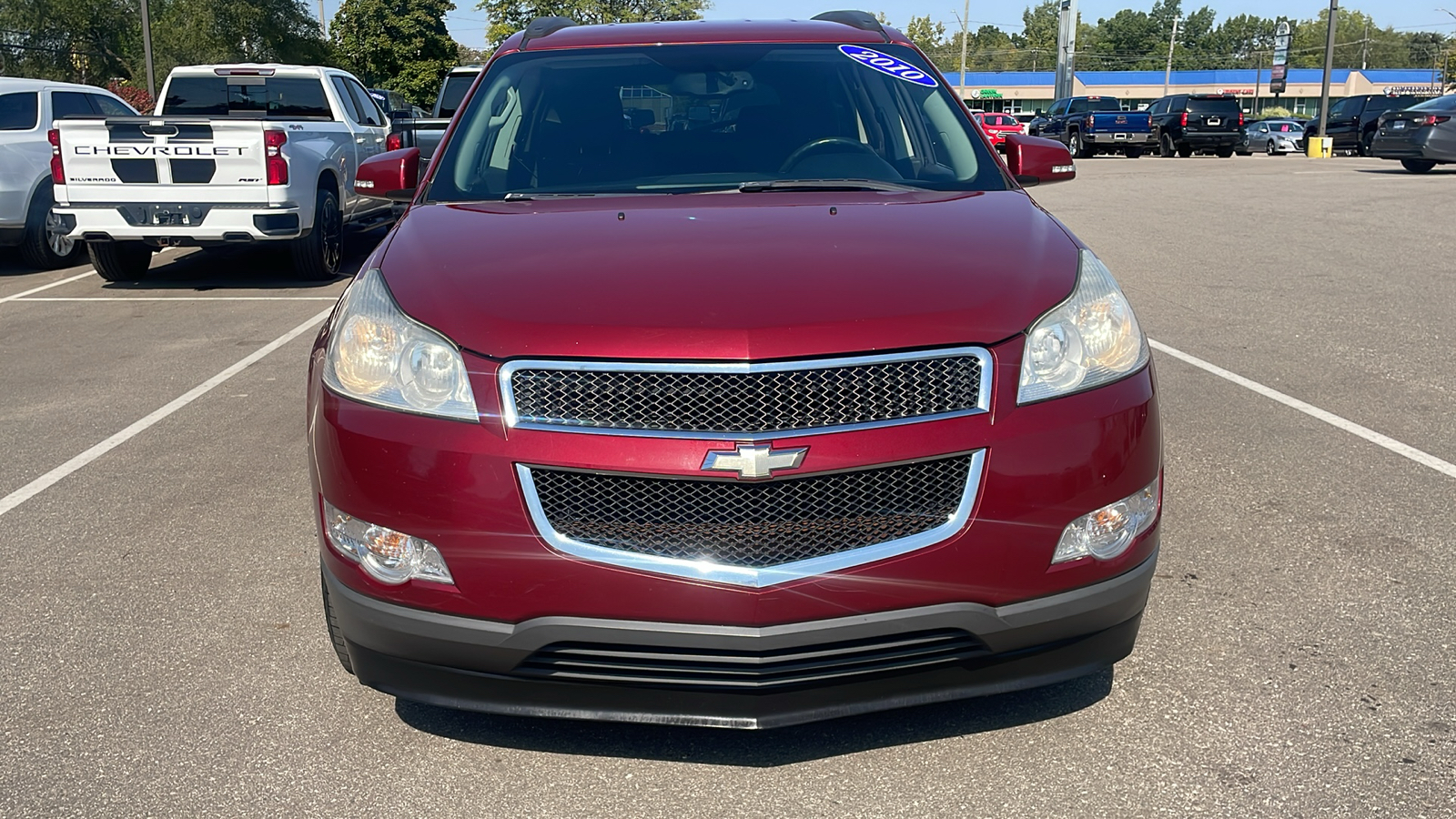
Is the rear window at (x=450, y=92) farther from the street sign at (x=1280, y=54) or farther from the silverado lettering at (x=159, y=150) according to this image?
the street sign at (x=1280, y=54)

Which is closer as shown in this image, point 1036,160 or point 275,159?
point 1036,160

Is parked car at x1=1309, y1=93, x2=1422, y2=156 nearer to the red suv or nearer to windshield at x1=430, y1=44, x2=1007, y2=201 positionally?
windshield at x1=430, y1=44, x2=1007, y2=201

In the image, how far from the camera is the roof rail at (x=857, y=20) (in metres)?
4.86

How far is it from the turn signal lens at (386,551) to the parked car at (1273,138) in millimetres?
38707

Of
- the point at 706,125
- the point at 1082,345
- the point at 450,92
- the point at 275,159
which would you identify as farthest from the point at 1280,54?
the point at 1082,345

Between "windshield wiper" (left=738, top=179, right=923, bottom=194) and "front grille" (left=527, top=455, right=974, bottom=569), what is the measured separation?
1435 millimetres

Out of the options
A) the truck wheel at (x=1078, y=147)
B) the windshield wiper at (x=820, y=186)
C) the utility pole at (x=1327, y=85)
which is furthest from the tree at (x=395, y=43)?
the windshield wiper at (x=820, y=186)

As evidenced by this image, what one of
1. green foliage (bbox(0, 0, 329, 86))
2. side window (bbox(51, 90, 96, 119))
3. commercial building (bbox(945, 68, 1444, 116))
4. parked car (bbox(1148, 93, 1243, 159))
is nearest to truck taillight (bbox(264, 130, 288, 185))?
side window (bbox(51, 90, 96, 119))

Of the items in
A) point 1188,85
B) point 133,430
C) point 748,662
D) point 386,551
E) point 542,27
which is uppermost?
point 1188,85

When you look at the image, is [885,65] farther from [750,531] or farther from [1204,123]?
[1204,123]

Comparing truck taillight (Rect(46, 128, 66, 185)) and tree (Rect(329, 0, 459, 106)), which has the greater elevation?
Result: tree (Rect(329, 0, 459, 106))

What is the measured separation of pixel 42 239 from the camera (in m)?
12.4

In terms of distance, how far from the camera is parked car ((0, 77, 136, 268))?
11852mm

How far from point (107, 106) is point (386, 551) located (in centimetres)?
1338
